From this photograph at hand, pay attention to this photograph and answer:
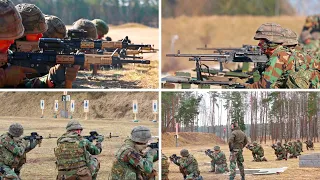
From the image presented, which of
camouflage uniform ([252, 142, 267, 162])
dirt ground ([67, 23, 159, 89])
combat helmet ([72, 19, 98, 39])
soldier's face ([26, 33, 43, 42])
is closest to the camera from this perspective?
camouflage uniform ([252, 142, 267, 162])

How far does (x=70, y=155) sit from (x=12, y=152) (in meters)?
0.90

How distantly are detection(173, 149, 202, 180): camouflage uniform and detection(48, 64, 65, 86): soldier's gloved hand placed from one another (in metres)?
1.86

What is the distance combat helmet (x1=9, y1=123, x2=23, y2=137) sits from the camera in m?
10.4

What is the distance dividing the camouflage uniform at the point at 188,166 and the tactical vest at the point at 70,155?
1576 millimetres

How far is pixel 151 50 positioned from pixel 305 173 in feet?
21.2

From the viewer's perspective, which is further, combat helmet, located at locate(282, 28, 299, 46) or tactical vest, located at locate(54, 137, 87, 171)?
combat helmet, located at locate(282, 28, 299, 46)

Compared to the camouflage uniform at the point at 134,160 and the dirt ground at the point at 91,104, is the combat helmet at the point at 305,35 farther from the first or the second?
the camouflage uniform at the point at 134,160

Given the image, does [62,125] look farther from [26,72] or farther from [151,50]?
[151,50]

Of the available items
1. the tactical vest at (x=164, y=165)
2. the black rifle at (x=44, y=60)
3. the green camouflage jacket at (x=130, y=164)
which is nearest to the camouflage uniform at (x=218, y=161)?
the tactical vest at (x=164, y=165)

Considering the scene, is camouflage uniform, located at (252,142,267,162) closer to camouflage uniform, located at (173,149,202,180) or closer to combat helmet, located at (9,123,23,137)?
camouflage uniform, located at (173,149,202,180)

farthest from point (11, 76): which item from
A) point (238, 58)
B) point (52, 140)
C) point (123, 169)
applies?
point (238, 58)

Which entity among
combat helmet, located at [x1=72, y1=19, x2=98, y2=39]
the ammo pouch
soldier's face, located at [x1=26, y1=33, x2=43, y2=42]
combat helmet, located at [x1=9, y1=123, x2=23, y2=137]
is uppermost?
combat helmet, located at [x1=72, y1=19, x2=98, y2=39]

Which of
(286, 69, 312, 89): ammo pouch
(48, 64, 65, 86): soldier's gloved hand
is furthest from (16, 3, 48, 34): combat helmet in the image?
(286, 69, 312, 89): ammo pouch

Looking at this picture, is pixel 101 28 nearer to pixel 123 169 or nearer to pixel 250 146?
pixel 250 146
